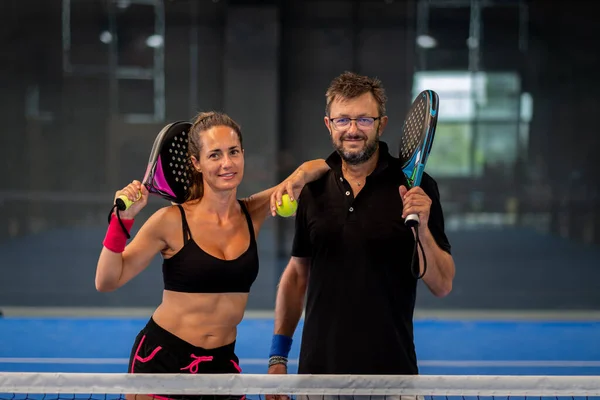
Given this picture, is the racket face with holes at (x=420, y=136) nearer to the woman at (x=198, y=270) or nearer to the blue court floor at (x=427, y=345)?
the woman at (x=198, y=270)

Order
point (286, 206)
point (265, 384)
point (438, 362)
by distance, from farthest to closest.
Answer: point (438, 362), point (286, 206), point (265, 384)

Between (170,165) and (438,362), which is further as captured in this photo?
(438,362)

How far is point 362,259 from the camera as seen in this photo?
252cm

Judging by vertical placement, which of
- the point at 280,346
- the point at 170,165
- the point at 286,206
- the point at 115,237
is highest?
the point at 170,165

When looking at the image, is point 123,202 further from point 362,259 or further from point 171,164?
point 362,259

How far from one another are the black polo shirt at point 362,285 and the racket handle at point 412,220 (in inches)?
8.8

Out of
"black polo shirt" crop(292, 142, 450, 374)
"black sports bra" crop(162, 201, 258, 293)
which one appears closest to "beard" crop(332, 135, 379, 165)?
"black polo shirt" crop(292, 142, 450, 374)

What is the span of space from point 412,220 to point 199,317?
84 centimetres

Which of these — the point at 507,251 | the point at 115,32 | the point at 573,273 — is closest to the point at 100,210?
the point at 115,32

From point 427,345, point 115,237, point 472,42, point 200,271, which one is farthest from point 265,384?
point 472,42

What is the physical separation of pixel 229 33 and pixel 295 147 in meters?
1.70

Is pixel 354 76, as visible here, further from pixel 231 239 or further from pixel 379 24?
pixel 379 24

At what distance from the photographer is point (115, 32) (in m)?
9.17

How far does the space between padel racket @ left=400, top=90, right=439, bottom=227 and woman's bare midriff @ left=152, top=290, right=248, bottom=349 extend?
749mm
